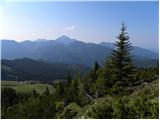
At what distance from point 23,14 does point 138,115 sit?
144 cm

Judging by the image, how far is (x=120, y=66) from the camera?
5.34 m

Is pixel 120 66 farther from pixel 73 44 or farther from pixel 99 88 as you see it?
pixel 73 44

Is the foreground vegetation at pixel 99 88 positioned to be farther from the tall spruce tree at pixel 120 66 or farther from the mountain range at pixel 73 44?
the mountain range at pixel 73 44

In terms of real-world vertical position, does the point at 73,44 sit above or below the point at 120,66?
above

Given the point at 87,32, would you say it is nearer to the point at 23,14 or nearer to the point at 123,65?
the point at 23,14

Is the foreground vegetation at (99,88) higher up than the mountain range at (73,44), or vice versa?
the mountain range at (73,44)

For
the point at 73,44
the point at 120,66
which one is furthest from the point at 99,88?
the point at 73,44

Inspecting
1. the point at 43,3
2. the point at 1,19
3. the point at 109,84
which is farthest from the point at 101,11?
the point at 109,84

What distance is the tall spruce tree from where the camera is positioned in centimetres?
443

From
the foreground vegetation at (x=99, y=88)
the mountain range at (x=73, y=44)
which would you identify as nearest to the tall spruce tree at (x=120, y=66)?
the foreground vegetation at (x=99, y=88)

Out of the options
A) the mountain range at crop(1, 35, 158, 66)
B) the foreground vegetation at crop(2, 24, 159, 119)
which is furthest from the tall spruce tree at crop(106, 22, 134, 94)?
the mountain range at crop(1, 35, 158, 66)

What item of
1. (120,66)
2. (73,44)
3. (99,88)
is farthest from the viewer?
(73,44)

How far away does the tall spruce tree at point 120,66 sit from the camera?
14.5 feet

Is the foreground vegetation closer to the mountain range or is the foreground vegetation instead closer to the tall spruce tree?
the tall spruce tree
